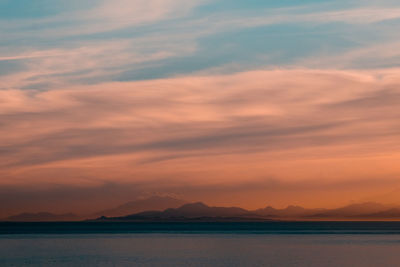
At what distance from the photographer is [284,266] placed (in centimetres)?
4959

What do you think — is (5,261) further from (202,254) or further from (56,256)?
(202,254)

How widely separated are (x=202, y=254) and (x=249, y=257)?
622 centimetres

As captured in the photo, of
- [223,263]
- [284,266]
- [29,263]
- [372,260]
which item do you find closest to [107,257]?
[29,263]

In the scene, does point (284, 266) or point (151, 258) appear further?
point (151, 258)

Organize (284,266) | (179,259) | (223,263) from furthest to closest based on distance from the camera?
(179,259), (223,263), (284,266)

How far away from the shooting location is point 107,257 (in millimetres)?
59438

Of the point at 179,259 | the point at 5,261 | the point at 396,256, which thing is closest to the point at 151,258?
the point at 179,259

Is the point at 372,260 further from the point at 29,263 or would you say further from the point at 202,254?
the point at 29,263

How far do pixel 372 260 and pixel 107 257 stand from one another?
24629 millimetres

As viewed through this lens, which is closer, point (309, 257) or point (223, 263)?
point (223, 263)

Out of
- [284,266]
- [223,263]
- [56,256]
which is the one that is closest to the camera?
[284,266]

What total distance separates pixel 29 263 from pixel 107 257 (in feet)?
28.9

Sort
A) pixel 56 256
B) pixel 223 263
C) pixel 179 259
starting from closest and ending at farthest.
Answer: pixel 223 263 → pixel 179 259 → pixel 56 256

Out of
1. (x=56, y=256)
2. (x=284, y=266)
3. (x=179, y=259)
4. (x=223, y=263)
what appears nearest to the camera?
(x=284, y=266)
